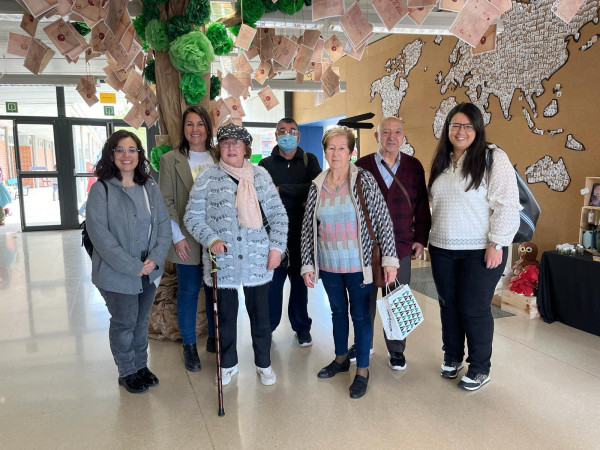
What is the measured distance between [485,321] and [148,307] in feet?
6.42

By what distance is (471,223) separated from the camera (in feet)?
7.93

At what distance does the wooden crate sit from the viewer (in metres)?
3.86

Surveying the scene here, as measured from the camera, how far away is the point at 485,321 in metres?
2.52

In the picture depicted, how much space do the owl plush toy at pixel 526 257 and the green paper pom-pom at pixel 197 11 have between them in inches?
138

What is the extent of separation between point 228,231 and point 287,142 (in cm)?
76

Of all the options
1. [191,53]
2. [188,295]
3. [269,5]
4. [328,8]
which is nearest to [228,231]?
[188,295]

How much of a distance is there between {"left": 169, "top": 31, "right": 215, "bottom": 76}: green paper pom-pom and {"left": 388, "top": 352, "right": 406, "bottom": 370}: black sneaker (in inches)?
91.7

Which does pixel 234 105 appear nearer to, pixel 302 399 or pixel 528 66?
pixel 302 399

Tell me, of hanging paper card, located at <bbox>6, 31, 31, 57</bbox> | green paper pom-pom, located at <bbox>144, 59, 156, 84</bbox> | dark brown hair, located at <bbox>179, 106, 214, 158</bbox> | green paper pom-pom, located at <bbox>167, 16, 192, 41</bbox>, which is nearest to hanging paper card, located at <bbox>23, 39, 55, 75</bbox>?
hanging paper card, located at <bbox>6, 31, 31, 57</bbox>

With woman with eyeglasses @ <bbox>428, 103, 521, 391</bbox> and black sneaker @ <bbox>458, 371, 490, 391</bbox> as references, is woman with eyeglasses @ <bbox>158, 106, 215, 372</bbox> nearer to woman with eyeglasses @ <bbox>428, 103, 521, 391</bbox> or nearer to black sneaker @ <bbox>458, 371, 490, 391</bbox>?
woman with eyeglasses @ <bbox>428, 103, 521, 391</bbox>

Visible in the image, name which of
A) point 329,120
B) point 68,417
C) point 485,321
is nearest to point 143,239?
point 68,417

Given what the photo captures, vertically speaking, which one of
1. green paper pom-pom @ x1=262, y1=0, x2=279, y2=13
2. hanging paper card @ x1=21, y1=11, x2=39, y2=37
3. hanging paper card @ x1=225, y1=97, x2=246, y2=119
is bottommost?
hanging paper card @ x1=225, y1=97, x2=246, y2=119

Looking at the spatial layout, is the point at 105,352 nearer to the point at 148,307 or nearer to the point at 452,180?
the point at 148,307

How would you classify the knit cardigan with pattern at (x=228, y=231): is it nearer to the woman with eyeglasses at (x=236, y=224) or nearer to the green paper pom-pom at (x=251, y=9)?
the woman with eyeglasses at (x=236, y=224)
